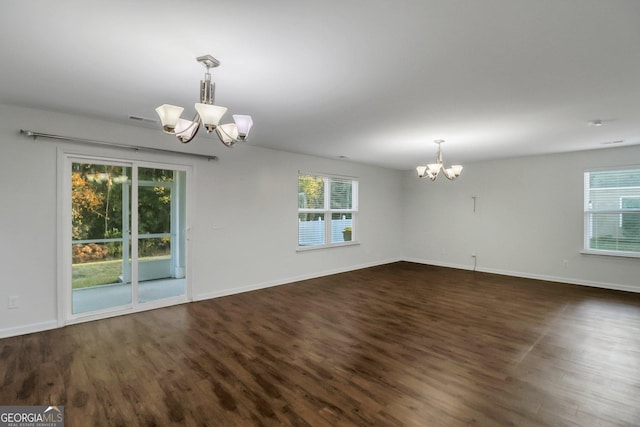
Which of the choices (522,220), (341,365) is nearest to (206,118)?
(341,365)

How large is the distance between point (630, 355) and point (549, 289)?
262cm

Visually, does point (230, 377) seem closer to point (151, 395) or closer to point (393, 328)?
point (151, 395)

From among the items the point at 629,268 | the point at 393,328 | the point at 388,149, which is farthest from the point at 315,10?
the point at 629,268

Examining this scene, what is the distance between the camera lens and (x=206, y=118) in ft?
6.79

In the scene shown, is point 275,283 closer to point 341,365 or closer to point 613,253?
point 341,365

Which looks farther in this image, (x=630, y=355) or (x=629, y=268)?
(x=629, y=268)

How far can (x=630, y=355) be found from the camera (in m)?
2.84

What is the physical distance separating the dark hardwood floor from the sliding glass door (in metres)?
0.42

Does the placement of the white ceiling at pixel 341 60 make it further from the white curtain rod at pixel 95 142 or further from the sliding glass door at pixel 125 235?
the sliding glass door at pixel 125 235

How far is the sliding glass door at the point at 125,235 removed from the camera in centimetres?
377
